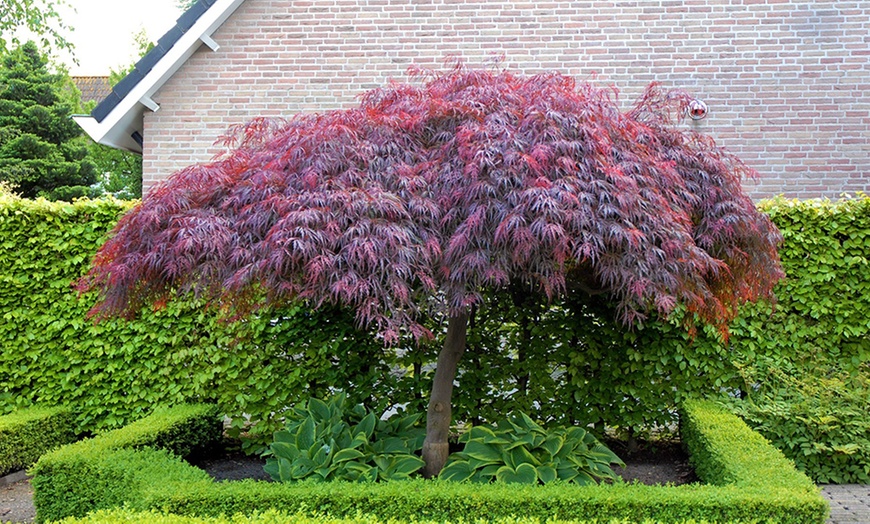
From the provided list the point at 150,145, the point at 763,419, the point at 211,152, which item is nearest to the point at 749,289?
the point at 763,419

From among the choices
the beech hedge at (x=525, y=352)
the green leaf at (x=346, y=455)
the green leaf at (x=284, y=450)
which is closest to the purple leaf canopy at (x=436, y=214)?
the green leaf at (x=284, y=450)

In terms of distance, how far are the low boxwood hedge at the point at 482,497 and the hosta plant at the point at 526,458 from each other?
45 cm

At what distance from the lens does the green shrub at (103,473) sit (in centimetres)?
502

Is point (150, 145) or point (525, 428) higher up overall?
point (150, 145)

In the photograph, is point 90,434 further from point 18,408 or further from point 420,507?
point 420,507

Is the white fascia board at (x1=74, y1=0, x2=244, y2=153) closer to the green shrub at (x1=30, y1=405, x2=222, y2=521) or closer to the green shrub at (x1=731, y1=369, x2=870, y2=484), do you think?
the green shrub at (x1=30, y1=405, x2=222, y2=521)

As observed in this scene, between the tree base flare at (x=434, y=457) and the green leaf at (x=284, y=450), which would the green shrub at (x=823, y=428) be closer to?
the tree base flare at (x=434, y=457)

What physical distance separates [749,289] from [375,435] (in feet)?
11.0

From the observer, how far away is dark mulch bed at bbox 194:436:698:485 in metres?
6.34

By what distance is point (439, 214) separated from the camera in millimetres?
4383

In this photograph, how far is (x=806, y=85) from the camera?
29.0 feet

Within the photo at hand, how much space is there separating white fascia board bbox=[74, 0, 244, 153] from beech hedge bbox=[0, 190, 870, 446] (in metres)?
1.80

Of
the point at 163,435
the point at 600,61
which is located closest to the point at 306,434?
the point at 163,435

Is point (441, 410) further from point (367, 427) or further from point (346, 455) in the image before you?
point (346, 455)
